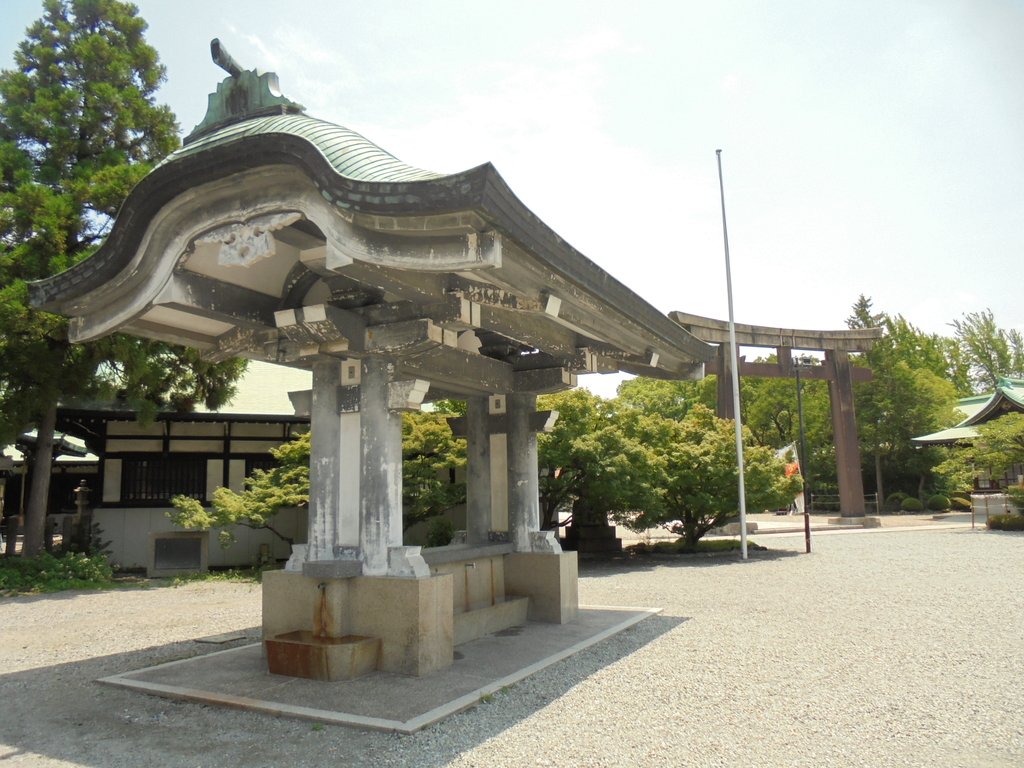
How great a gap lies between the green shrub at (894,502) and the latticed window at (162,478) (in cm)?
3585

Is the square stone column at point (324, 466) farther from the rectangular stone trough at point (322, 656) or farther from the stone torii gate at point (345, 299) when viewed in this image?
the rectangular stone trough at point (322, 656)

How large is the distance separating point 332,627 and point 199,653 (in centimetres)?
224

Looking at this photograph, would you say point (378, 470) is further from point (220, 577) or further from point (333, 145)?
point (220, 577)

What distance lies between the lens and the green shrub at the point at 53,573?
13.2 m

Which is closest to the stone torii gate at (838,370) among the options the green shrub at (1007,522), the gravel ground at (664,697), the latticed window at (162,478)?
the green shrub at (1007,522)

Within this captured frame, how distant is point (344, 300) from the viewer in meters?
6.86

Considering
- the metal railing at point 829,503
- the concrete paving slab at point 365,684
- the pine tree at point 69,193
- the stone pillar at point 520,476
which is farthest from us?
the metal railing at point 829,503

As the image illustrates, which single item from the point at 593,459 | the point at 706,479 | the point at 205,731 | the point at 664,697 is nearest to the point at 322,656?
the point at 205,731

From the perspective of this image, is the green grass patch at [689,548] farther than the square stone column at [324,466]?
Yes

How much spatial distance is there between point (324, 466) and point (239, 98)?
3476mm

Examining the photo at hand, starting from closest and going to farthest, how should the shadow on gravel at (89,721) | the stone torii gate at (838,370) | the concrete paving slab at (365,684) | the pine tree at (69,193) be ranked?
the shadow on gravel at (89,721) → the concrete paving slab at (365,684) → the pine tree at (69,193) → the stone torii gate at (838,370)

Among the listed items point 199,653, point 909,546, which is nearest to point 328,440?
point 199,653

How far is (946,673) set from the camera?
655cm

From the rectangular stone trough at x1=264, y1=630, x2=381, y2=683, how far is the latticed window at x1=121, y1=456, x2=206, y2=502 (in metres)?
12.0
